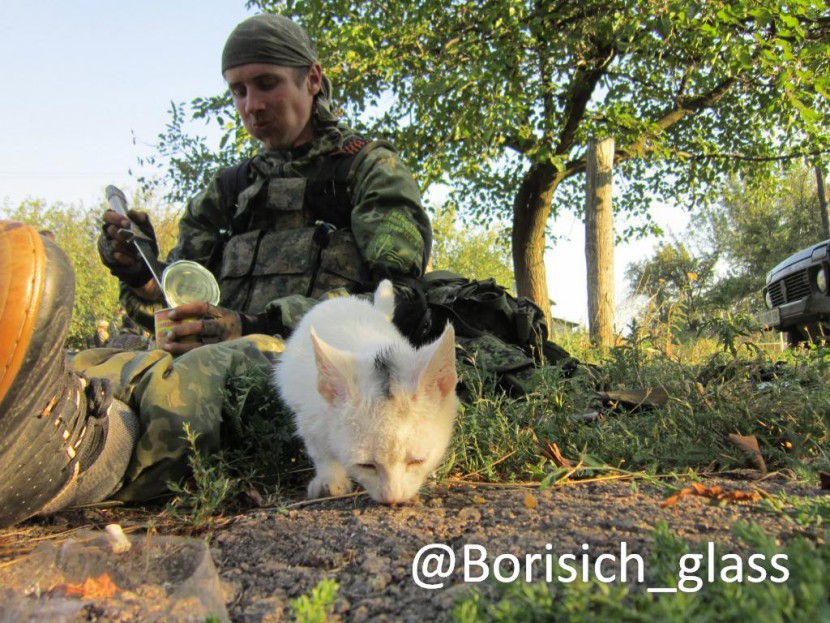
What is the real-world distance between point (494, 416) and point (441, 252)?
33.8 metres

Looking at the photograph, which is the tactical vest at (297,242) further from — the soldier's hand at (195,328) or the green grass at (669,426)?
the green grass at (669,426)

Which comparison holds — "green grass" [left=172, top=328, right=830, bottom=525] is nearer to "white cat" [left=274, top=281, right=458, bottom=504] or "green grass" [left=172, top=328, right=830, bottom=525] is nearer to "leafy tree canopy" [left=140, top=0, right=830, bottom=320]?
"white cat" [left=274, top=281, right=458, bottom=504]

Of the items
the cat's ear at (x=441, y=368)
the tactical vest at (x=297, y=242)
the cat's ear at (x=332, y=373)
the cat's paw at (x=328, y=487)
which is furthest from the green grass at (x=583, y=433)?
the tactical vest at (x=297, y=242)

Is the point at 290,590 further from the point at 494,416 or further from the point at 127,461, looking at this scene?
the point at 494,416

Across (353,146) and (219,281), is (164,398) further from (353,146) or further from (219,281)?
(353,146)

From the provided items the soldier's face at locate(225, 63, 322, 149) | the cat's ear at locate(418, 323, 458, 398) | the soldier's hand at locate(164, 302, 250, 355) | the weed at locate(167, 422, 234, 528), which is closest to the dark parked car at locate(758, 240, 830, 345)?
the soldier's face at locate(225, 63, 322, 149)

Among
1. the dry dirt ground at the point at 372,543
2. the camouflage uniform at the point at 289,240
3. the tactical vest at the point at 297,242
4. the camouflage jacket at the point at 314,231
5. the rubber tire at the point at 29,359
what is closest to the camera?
the dry dirt ground at the point at 372,543

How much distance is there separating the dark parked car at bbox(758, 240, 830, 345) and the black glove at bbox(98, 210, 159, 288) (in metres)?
6.58

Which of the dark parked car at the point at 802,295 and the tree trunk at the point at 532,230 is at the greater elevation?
the tree trunk at the point at 532,230

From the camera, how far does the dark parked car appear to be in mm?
7066

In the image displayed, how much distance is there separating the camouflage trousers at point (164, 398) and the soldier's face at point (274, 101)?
6.80 feet

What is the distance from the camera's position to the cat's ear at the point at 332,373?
7.47 feet

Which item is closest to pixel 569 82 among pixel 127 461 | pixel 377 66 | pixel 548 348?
pixel 377 66

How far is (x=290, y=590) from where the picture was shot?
152 cm
